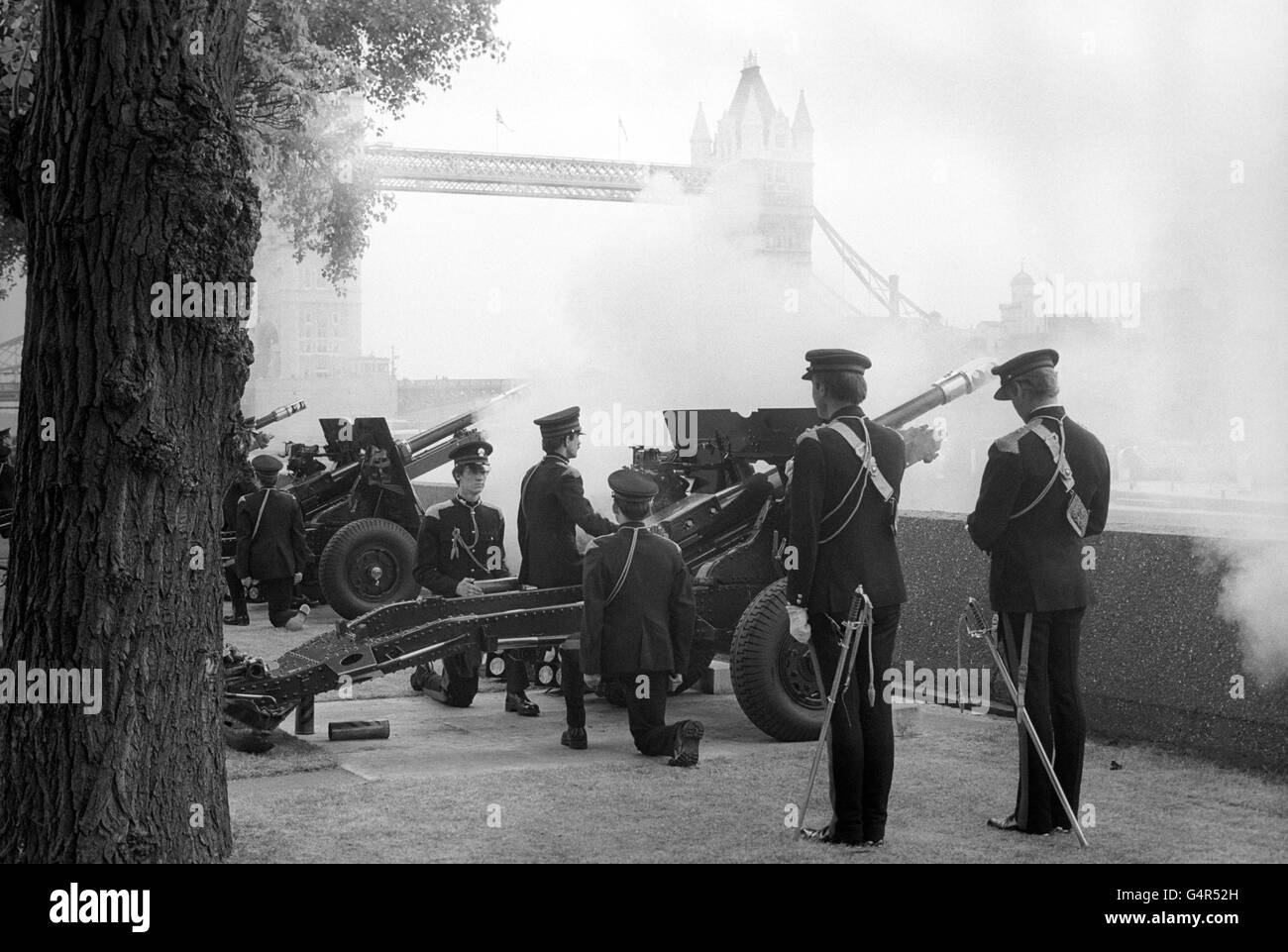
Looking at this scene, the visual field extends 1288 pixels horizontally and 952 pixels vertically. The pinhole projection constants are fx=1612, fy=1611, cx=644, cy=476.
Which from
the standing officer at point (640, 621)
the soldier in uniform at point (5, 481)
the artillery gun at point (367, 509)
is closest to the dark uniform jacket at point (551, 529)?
the standing officer at point (640, 621)

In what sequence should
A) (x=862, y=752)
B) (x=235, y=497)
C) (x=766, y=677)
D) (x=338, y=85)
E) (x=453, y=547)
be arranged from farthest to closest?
(x=338, y=85) → (x=235, y=497) → (x=453, y=547) → (x=766, y=677) → (x=862, y=752)

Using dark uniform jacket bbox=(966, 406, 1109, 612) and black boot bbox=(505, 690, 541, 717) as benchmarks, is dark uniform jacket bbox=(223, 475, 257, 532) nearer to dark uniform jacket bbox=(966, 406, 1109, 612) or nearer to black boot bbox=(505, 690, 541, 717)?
black boot bbox=(505, 690, 541, 717)

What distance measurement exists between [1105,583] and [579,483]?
265cm

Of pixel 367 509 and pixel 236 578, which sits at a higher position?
pixel 367 509

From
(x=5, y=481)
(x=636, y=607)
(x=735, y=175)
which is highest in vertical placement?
(x=735, y=175)

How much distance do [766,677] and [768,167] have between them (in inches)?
519

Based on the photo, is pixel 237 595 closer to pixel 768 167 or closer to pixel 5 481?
pixel 5 481

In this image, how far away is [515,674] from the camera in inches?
323

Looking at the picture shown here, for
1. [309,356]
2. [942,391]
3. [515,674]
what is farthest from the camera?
[309,356]

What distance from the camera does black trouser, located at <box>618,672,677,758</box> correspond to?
7086mm

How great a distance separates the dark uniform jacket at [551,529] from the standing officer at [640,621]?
1083 millimetres

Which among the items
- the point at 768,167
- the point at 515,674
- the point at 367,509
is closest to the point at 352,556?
the point at 367,509

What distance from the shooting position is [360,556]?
12547mm

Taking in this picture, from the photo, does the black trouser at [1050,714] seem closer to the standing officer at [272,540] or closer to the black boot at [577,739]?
the black boot at [577,739]
